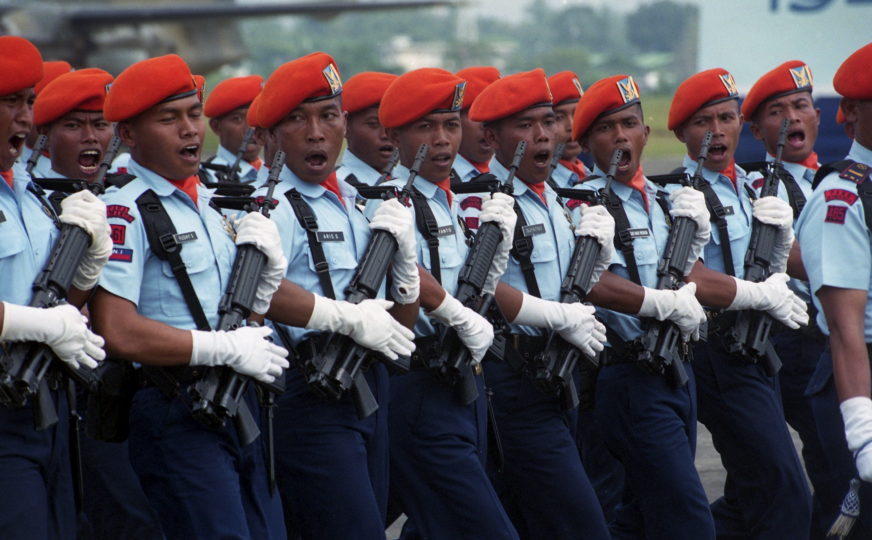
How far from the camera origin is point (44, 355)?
3.68 metres

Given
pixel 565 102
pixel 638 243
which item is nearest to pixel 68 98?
pixel 638 243

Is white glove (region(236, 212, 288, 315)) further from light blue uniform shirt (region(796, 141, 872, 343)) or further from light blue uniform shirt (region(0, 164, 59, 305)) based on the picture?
light blue uniform shirt (region(796, 141, 872, 343))

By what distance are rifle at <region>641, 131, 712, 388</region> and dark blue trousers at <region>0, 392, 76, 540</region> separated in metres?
2.30

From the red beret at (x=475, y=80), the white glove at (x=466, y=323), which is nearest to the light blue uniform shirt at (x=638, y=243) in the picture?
the white glove at (x=466, y=323)

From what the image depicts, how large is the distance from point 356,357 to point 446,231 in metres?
0.78

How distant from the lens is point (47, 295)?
3693 millimetres

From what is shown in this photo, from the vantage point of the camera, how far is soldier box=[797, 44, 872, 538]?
3.97 meters

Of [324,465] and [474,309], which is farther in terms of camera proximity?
[474,309]

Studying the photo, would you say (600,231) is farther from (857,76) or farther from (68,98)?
(68,98)

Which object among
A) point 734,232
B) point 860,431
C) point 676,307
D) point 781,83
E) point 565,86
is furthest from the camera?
point 565,86

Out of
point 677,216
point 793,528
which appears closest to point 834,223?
point 677,216

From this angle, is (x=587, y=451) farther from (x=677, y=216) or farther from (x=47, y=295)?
(x=47, y=295)

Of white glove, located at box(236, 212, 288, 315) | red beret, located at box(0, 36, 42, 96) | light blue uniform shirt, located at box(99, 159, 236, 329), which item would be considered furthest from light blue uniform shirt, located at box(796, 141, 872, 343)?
red beret, located at box(0, 36, 42, 96)

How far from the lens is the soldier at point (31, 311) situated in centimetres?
362
